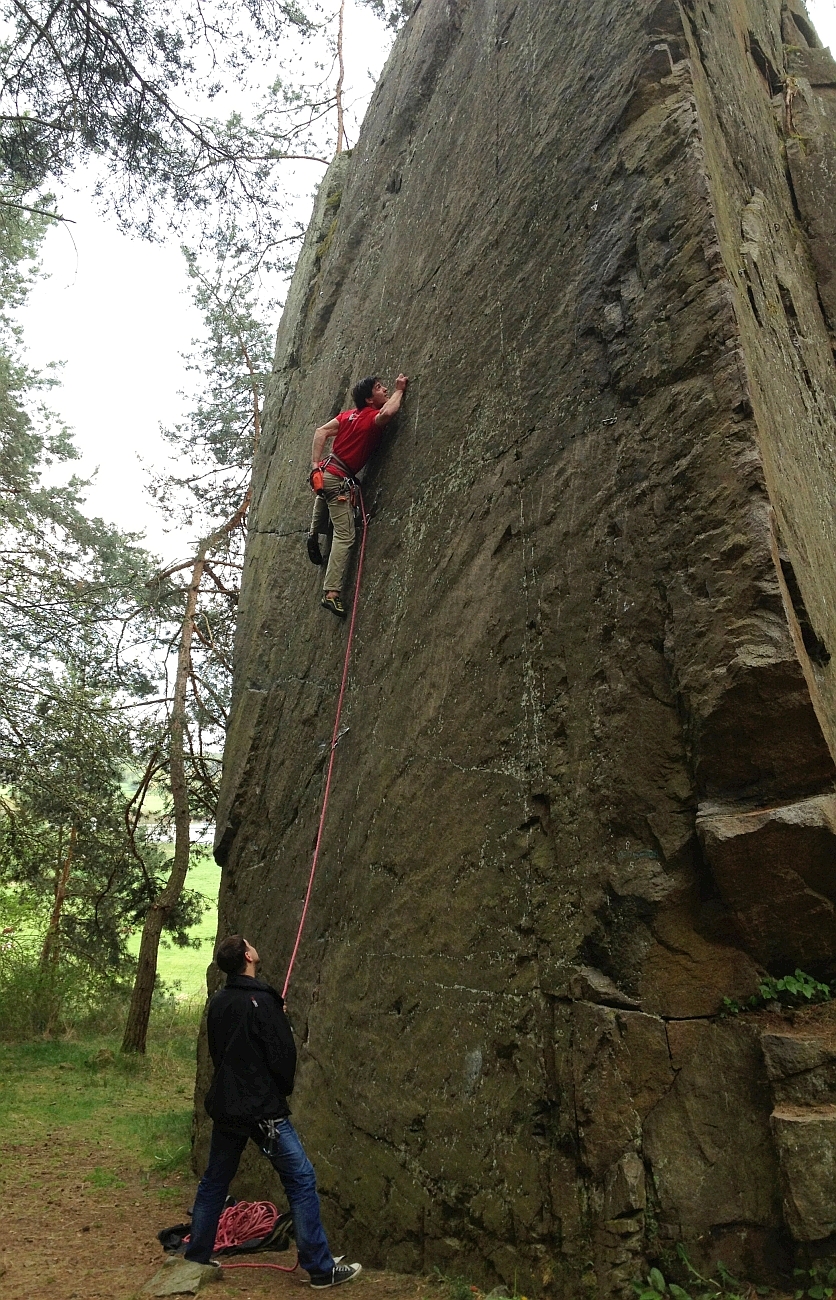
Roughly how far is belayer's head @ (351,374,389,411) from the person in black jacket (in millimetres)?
3888

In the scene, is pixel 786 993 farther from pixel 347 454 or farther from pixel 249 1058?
pixel 347 454

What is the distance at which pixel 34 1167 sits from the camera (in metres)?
7.23

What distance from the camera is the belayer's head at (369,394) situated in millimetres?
6363

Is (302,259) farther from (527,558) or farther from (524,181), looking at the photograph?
(527,558)

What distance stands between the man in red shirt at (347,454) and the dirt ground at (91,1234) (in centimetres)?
384

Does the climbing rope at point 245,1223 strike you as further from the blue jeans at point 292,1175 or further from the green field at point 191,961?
the green field at point 191,961

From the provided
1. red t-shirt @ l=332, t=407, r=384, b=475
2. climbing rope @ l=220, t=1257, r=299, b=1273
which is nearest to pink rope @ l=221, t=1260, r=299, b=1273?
climbing rope @ l=220, t=1257, r=299, b=1273

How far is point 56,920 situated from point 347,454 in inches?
483

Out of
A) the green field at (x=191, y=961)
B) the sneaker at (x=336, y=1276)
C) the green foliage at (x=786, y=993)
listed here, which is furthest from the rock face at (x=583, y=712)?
the green field at (x=191, y=961)

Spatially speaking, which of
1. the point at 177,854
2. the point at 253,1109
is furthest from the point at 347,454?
the point at 177,854

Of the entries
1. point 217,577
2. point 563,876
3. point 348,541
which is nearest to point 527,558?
point 563,876

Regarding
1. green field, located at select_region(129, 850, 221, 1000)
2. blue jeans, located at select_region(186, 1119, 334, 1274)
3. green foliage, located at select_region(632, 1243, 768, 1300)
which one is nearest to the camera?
green foliage, located at select_region(632, 1243, 768, 1300)

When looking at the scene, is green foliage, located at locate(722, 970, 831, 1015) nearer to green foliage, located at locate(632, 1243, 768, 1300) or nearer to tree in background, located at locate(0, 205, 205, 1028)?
green foliage, located at locate(632, 1243, 768, 1300)

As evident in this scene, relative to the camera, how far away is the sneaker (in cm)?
395
